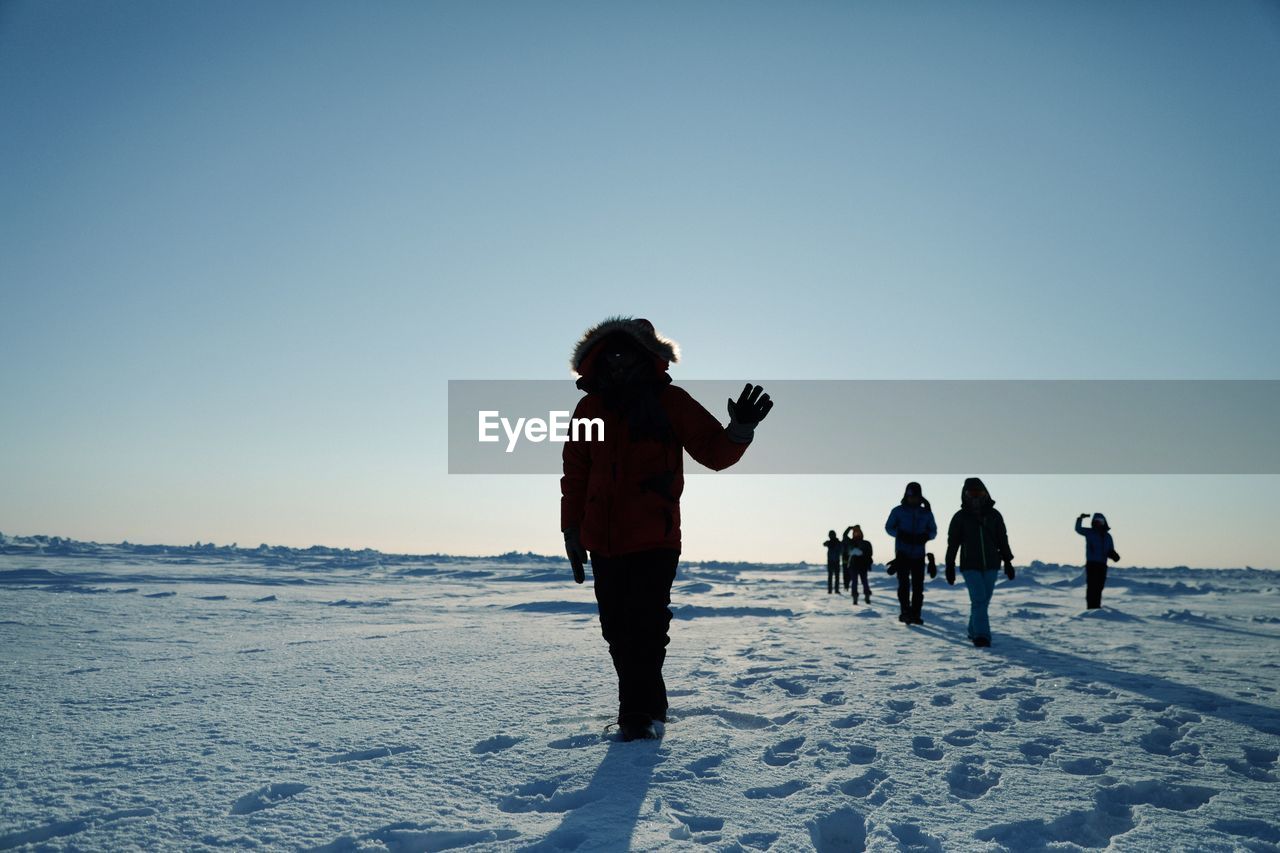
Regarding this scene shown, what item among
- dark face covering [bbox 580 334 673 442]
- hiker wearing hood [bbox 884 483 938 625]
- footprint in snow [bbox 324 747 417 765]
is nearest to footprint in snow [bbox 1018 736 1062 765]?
dark face covering [bbox 580 334 673 442]

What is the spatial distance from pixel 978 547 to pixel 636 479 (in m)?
5.82

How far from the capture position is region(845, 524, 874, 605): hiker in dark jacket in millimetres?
15008

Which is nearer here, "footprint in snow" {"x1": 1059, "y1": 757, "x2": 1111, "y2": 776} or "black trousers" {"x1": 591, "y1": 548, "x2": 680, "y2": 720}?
"footprint in snow" {"x1": 1059, "y1": 757, "x2": 1111, "y2": 776}

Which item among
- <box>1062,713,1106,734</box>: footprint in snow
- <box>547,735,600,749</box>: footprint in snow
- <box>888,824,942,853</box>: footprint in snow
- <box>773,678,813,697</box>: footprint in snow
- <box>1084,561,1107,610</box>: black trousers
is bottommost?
<box>1084,561,1107,610</box>: black trousers

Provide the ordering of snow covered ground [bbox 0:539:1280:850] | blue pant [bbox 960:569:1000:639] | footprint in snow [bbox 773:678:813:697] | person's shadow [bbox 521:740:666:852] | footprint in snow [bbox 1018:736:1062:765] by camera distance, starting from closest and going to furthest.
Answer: person's shadow [bbox 521:740:666:852]
snow covered ground [bbox 0:539:1280:850]
footprint in snow [bbox 1018:736:1062:765]
footprint in snow [bbox 773:678:813:697]
blue pant [bbox 960:569:1000:639]

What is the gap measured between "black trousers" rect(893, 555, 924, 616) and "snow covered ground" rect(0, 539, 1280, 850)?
325 cm

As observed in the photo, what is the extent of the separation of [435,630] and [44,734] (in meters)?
5.13

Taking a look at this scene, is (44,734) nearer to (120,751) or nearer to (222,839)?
(120,751)

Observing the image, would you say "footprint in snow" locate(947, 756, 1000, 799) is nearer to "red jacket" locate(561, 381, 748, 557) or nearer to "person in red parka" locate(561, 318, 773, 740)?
"person in red parka" locate(561, 318, 773, 740)

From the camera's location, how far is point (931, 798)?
2430 millimetres

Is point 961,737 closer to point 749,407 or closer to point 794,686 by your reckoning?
point 794,686

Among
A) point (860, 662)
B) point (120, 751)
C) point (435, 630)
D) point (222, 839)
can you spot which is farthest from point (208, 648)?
point (860, 662)

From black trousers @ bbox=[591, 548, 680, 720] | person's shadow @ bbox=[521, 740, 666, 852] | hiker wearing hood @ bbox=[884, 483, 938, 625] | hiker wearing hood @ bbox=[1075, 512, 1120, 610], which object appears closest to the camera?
person's shadow @ bbox=[521, 740, 666, 852]

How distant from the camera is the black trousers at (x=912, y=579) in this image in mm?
9844
